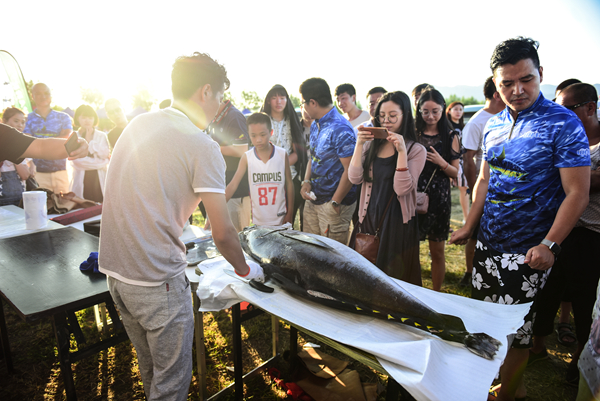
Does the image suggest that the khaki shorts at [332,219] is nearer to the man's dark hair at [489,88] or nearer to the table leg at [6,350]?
the man's dark hair at [489,88]

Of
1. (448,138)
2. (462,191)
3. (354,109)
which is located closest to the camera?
(448,138)

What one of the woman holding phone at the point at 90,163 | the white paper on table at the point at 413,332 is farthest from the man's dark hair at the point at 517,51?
the woman holding phone at the point at 90,163

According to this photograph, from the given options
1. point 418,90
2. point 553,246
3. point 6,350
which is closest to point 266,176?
point 418,90

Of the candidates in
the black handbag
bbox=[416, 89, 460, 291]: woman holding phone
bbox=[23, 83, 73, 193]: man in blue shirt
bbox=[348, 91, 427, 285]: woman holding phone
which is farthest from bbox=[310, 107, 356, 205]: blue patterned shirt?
bbox=[23, 83, 73, 193]: man in blue shirt

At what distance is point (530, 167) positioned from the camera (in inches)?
76.8

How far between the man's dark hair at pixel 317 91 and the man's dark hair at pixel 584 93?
7.43ft

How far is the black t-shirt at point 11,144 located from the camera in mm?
2416

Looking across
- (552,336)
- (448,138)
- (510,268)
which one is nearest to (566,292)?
(552,336)

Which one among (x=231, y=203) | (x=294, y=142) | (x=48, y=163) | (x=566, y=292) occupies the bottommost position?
(x=566, y=292)

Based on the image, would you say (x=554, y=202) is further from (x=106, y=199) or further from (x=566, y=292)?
(x=106, y=199)

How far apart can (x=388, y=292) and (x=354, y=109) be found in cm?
443

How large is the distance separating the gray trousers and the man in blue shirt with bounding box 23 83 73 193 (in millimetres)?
5458

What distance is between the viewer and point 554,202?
6.42 ft

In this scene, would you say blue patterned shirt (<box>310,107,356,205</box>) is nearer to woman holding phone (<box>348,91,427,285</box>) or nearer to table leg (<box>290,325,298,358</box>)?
woman holding phone (<box>348,91,427,285</box>)
